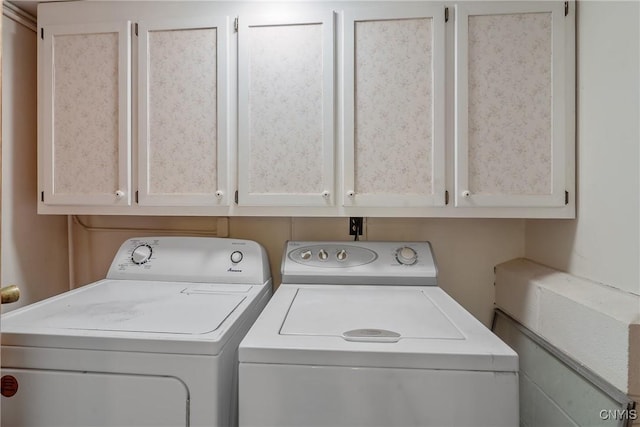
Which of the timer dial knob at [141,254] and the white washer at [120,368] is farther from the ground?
the timer dial knob at [141,254]

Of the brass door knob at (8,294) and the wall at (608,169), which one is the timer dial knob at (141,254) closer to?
the brass door knob at (8,294)

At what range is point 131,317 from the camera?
1097 millimetres

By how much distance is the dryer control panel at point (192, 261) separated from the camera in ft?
5.05

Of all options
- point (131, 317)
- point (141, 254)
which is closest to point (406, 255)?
point (131, 317)

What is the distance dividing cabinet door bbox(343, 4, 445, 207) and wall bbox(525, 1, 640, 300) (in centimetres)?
53

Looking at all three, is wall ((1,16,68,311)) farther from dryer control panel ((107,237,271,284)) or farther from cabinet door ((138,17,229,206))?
cabinet door ((138,17,229,206))

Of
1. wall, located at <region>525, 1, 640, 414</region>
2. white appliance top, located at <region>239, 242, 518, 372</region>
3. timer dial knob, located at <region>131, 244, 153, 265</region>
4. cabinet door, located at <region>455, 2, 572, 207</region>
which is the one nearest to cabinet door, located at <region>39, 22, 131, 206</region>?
timer dial knob, located at <region>131, 244, 153, 265</region>

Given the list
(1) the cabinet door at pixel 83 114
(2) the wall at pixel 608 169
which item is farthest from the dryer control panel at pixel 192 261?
(2) the wall at pixel 608 169

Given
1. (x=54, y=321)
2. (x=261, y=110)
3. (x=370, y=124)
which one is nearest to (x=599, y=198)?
(x=370, y=124)

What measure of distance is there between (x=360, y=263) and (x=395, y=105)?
2.34 ft

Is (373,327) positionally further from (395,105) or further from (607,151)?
(607,151)

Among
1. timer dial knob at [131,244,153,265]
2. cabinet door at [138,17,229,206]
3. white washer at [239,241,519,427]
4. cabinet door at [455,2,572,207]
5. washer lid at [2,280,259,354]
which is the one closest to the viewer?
white washer at [239,241,519,427]

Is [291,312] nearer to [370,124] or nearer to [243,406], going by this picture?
Result: [243,406]

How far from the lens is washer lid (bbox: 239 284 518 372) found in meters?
0.86
